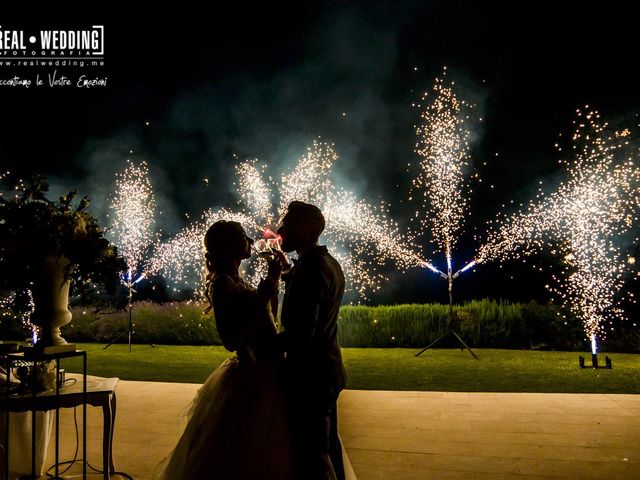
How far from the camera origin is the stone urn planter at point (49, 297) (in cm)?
323

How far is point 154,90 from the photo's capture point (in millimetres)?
21344

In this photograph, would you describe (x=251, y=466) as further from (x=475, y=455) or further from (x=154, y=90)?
(x=154, y=90)

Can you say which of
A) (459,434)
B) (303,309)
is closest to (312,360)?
(303,309)

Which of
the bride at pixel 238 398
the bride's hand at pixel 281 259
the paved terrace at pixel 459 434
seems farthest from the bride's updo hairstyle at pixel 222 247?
the paved terrace at pixel 459 434

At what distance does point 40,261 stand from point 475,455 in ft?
11.9

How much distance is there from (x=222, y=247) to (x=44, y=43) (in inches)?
361

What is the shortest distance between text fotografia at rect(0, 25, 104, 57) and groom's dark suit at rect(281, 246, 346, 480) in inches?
371

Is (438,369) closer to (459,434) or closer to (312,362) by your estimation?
(459,434)

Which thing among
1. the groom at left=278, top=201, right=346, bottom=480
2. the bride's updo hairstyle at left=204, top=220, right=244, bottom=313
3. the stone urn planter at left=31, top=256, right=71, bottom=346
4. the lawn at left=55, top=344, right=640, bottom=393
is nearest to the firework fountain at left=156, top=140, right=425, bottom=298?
the lawn at left=55, top=344, right=640, bottom=393

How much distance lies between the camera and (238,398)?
7.60ft

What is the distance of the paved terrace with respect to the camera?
3.54 metres

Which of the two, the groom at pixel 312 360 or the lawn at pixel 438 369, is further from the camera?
the lawn at pixel 438 369

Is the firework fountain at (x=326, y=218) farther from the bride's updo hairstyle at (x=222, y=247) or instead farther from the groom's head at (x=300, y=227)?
the groom's head at (x=300, y=227)

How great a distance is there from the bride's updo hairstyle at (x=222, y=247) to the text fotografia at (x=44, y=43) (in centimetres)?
867
